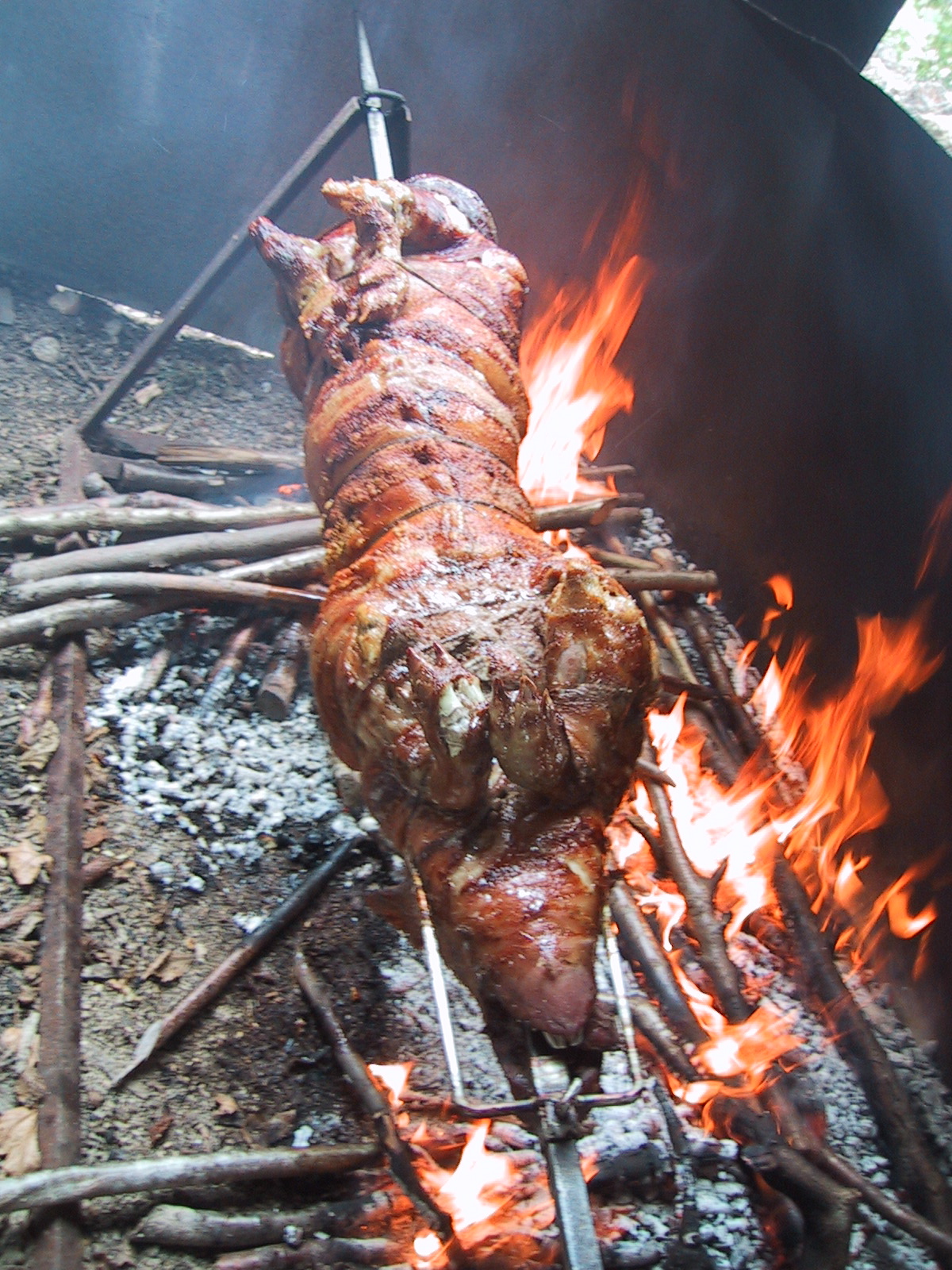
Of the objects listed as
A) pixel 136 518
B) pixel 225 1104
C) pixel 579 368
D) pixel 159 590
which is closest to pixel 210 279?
pixel 136 518

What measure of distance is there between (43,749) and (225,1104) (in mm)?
1522

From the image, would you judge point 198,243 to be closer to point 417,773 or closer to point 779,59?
point 779,59

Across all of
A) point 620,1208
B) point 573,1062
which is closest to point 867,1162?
point 620,1208

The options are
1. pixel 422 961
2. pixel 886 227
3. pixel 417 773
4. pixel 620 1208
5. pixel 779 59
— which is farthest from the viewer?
pixel 779 59

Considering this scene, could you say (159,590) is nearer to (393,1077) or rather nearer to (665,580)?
(393,1077)

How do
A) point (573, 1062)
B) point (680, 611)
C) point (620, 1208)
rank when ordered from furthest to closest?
point (680, 611), point (620, 1208), point (573, 1062)

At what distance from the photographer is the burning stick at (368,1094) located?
2268mm

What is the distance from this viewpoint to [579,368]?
543 centimetres

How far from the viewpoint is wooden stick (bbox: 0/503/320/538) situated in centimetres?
397

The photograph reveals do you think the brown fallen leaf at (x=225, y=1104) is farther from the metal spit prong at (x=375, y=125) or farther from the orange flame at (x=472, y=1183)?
the metal spit prong at (x=375, y=125)

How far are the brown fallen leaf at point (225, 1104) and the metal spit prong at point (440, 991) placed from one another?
0.83m

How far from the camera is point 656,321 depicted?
5.07m

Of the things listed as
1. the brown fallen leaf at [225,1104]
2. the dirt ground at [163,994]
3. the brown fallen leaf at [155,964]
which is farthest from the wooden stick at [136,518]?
the brown fallen leaf at [225,1104]

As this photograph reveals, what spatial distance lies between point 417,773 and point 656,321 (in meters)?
3.88
